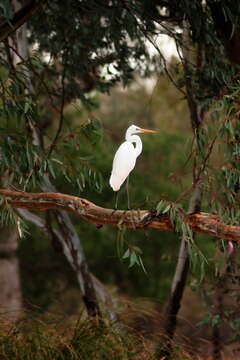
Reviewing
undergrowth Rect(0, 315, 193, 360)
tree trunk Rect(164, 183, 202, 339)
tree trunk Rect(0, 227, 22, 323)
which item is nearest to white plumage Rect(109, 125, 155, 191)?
undergrowth Rect(0, 315, 193, 360)

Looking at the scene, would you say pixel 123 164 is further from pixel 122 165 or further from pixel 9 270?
pixel 9 270

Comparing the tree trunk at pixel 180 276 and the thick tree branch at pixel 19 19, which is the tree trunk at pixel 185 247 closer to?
the tree trunk at pixel 180 276

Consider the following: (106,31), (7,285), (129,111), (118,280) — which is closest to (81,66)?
(106,31)

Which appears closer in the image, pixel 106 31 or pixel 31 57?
pixel 31 57

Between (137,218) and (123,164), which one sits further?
(123,164)

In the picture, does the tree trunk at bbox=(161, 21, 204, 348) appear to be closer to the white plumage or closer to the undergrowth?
the undergrowth

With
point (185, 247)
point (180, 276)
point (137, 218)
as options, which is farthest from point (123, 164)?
point (180, 276)

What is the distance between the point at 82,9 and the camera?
12.4 ft

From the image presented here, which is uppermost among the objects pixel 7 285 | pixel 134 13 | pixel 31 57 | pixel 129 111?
pixel 129 111

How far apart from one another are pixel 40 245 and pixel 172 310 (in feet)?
16.6

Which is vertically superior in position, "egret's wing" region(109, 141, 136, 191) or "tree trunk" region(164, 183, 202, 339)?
"egret's wing" region(109, 141, 136, 191)

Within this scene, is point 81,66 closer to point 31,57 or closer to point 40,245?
point 31,57

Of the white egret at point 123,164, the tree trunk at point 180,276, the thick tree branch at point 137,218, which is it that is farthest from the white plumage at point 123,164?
the tree trunk at point 180,276

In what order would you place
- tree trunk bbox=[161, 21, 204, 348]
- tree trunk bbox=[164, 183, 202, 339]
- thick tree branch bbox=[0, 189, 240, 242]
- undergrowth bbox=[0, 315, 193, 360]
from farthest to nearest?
tree trunk bbox=[164, 183, 202, 339] → tree trunk bbox=[161, 21, 204, 348] → undergrowth bbox=[0, 315, 193, 360] → thick tree branch bbox=[0, 189, 240, 242]
